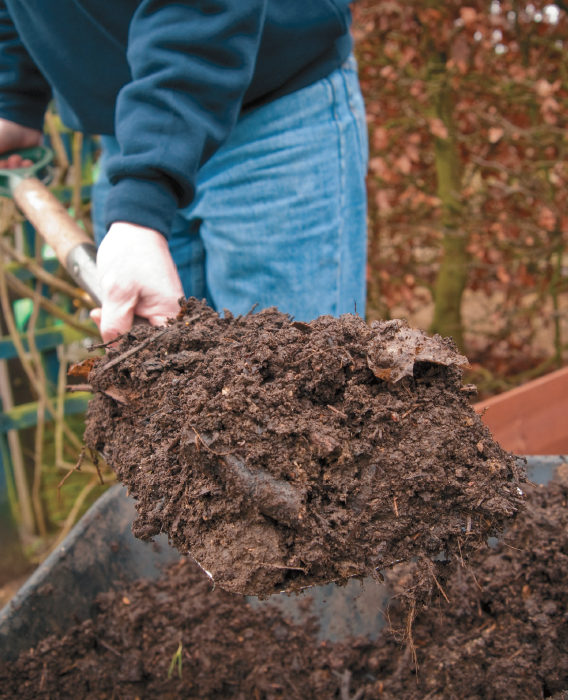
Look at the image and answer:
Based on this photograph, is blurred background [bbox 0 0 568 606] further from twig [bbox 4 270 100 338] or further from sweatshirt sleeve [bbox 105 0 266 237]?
sweatshirt sleeve [bbox 105 0 266 237]

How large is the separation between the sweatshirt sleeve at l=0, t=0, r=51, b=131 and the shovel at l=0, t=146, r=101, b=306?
110 millimetres

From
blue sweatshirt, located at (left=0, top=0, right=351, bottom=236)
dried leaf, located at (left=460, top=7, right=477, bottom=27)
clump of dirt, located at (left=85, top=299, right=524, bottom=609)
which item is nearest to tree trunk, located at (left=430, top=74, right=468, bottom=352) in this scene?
dried leaf, located at (left=460, top=7, right=477, bottom=27)

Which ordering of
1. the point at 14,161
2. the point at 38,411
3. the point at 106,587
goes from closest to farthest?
the point at 106,587
the point at 14,161
the point at 38,411

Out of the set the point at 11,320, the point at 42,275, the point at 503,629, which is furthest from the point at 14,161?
the point at 503,629

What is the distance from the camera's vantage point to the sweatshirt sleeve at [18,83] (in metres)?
1.50

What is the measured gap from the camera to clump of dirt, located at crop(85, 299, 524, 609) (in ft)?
2.60

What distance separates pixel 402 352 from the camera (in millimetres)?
856

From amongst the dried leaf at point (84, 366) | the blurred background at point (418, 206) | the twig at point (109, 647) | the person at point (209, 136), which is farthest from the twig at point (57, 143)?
→ the twig at point (109, 647)

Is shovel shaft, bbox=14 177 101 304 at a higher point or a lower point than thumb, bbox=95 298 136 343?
higher

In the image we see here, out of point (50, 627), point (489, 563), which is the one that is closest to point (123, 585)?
point (50, 627)

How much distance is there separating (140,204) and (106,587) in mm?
985

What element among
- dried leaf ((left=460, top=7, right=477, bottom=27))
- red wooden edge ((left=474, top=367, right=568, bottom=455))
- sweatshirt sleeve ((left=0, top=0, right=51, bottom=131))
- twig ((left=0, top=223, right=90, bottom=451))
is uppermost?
dried leaf ((left=460, top=7, right=477, bottom=27))

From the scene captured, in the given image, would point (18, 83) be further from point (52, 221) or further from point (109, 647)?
point (109, 647)

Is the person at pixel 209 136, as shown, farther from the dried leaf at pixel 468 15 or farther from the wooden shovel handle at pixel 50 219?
the dried leaf at pixel 468 15
